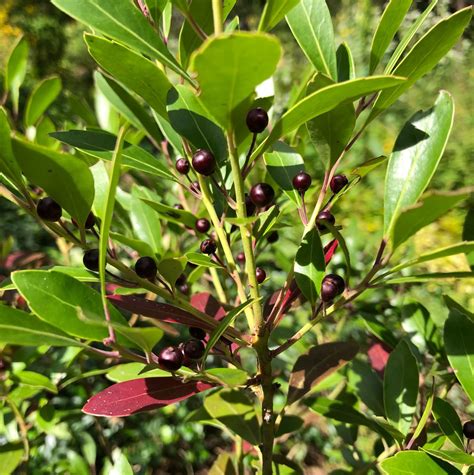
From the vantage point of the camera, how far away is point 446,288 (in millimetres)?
3770

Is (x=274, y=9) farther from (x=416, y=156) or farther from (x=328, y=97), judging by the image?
(x=416, y=156)

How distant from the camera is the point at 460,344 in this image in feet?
2.48

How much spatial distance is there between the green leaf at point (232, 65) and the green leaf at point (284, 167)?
26 centimetres

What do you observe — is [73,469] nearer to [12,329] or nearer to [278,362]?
[278,362]

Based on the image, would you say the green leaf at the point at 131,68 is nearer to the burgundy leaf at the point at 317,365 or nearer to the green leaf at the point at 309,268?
the green leaf at the point at 309,268

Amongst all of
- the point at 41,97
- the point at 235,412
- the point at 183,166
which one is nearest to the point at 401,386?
the point at 235,412

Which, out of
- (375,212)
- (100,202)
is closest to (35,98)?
(100,202)

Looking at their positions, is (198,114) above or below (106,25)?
below

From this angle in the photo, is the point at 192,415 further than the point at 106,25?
Yes

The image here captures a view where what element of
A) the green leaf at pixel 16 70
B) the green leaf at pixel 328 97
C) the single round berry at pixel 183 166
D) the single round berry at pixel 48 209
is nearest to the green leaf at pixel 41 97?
the green leaf at pixel 16 70

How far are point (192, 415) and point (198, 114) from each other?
0.74 m

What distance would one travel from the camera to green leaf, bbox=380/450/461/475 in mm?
650

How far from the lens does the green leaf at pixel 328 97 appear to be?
44 cm

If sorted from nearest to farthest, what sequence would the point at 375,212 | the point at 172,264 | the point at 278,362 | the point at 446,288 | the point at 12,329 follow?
the point at 12,329
the point at 172,264
the point at 278,362
the point at 446,288
the point at 375,212
